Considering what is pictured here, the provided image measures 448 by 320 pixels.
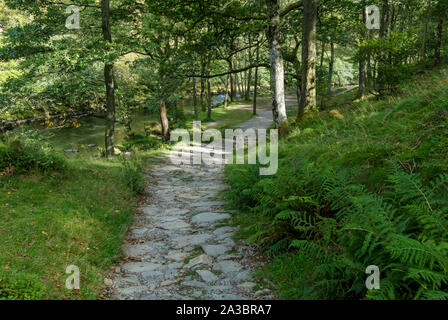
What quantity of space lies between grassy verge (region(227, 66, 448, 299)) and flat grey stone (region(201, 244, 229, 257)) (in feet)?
1.79

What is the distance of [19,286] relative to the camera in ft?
11.4

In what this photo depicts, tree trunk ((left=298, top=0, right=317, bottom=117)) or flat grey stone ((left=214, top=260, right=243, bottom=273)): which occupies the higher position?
tree trunk ((left=298, top=0, right=317, bottom=117))

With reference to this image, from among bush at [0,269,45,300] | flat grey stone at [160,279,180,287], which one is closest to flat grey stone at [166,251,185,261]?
flat grey stone at [160,279,180,287]

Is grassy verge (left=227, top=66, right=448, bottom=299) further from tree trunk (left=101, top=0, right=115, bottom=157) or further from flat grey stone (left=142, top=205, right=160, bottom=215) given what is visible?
tree trunk (left=101, top=0, right=115, bottom=157)

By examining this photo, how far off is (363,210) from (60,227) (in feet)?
15.4

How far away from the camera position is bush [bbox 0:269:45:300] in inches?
132

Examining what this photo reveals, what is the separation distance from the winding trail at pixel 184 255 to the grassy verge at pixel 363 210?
42 cm

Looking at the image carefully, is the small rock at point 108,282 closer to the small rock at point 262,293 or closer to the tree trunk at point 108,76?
the small rock at point 262,293

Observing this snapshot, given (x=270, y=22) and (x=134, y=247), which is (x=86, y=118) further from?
(x=134, y=247)

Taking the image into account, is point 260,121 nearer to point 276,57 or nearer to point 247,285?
point 276,57

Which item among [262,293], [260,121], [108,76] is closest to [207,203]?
[262,293]

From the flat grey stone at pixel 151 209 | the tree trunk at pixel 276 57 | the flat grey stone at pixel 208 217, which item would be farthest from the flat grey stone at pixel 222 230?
the tree trunk at pixel 276 57

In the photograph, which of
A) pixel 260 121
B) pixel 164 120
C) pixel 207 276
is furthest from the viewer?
pixel 260 121

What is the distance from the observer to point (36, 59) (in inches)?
369
